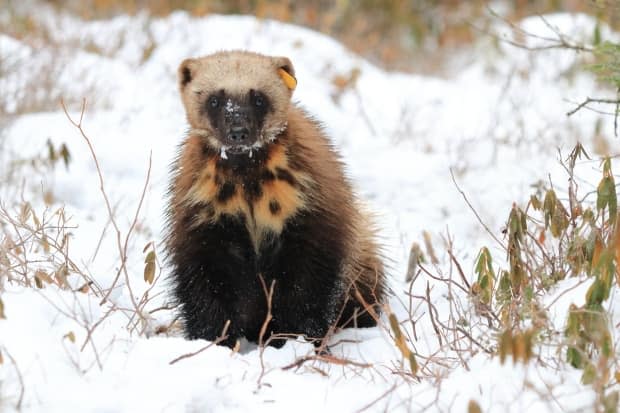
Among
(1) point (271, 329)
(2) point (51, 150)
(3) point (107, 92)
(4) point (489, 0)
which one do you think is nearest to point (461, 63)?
(4) point (489, 0)

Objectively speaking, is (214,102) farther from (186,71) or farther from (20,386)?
(20,386)

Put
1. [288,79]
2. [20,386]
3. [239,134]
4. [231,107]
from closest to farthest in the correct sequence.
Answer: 1. [20,386]
2. [239,134]
3. [231,107]
4. [288,79]

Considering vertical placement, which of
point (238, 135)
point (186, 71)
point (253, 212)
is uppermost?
point (186, 71)

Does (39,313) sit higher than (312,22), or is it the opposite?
(312,22)

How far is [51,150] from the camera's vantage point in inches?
199

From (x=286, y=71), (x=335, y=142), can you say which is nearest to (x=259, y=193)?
(x=286, y=71)

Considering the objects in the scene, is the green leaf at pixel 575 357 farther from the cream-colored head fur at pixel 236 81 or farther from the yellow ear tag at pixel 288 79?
the yellow ear tag at pixel 288 79

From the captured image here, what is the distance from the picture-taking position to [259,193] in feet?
11.7

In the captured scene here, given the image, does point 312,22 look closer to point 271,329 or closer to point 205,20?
point 205,20

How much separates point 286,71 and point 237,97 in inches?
13.5

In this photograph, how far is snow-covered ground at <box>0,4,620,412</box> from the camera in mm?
2621

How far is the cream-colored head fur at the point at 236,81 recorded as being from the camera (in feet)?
12.2

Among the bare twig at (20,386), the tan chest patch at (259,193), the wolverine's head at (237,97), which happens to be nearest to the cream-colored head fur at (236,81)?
the wolverine's head at (237,97)

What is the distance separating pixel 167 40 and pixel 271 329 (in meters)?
6.40
